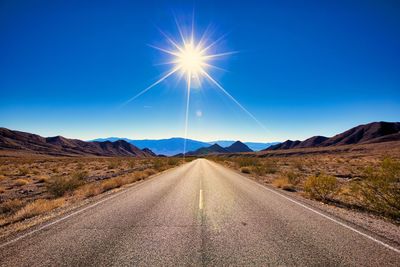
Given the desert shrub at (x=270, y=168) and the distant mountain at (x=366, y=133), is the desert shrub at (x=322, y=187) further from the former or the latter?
the distant mountain at (x=366, y=133)

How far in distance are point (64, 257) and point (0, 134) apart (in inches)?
6821

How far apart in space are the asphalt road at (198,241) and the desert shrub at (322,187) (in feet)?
13.5

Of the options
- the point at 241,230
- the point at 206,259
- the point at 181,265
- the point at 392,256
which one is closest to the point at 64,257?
the point at 181,265

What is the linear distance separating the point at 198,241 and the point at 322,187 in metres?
8.84

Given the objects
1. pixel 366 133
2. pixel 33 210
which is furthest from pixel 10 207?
pixel 366 133

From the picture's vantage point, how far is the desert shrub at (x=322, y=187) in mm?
11281

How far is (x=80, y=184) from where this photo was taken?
1533 centimetres

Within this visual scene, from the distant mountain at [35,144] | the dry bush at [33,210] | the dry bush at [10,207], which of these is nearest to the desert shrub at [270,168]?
the dry bush at [33,210]

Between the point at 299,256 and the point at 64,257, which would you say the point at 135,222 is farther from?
the point at 299,256

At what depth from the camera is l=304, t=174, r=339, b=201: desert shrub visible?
1128 cm

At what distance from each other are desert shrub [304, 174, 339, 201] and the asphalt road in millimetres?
4118

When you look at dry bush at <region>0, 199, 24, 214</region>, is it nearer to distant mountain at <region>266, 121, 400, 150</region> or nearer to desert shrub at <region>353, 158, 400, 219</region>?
desert shrub at <region>353, 158, 400, 219</region>

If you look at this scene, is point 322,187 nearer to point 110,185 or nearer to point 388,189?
point 388,189

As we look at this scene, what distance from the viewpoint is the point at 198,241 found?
5.17m
